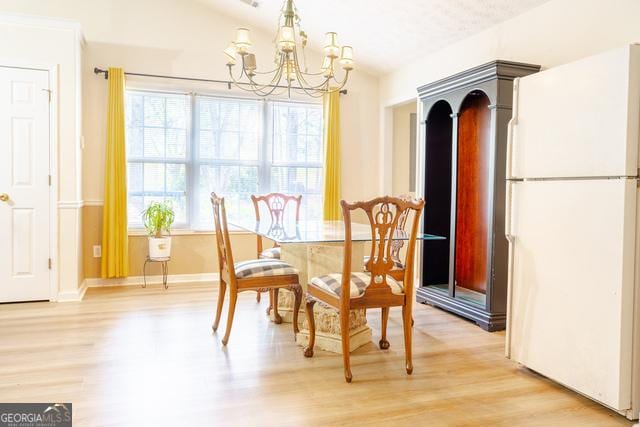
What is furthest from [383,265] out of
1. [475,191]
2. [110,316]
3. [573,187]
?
[110,316]

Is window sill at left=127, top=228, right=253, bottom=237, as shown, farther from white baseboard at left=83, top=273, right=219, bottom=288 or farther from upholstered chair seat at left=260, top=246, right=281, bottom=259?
upholstered chair seat at left=260, top=246, right=281, bottom=259

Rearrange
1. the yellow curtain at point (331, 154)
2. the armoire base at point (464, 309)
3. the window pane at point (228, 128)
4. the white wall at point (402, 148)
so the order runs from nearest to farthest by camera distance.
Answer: the armoire base at point (464, 309), the window pane at point (228, 128), the yellow curtain at point (331, 154), the white wall at point (402, 148)

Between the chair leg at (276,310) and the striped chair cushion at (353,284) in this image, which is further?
the chair leg at (276,310)

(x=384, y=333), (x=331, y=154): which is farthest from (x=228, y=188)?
(x=384, y=333)

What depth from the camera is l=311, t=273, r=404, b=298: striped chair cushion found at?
2579 millimetres

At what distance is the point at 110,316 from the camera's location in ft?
12.3

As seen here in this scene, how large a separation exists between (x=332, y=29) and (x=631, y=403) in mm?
4172

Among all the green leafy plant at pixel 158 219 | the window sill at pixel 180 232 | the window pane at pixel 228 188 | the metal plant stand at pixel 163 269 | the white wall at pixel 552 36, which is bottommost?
the metal plant stand at pixel 163 269

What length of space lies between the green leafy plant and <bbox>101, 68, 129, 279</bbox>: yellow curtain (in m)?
0.25

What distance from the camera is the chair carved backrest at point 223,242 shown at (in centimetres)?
301

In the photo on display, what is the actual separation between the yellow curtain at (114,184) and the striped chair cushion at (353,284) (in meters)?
2.85

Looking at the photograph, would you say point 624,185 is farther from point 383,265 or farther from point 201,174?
point 201,174

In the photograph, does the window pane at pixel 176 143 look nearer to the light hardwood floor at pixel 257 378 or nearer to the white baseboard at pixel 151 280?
the white baseboard at pixel 151 280

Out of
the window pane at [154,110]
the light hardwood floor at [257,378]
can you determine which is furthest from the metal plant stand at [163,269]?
the window pane at [154,110]
